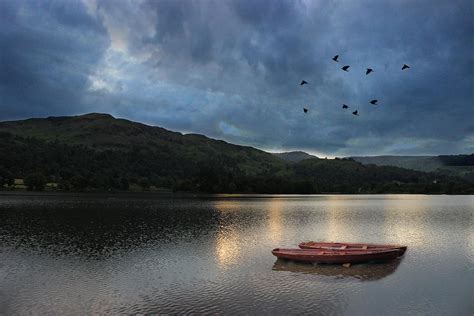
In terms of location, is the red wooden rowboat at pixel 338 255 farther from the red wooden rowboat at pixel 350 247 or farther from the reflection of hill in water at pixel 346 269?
the red wooden rowboat at pixel 350 247

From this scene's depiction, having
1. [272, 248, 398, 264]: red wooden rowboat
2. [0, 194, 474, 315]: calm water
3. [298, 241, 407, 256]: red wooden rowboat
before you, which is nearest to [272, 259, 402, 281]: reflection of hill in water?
[0, 194, 474, 315]: calm water

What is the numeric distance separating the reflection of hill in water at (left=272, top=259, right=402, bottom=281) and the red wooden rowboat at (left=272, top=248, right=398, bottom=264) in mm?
530

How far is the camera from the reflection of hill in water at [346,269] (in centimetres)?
3994

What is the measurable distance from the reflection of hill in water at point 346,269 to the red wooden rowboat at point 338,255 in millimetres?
530

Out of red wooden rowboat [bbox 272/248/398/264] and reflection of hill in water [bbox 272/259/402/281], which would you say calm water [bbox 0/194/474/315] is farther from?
red wooden rowboat [bbox 272/248/398/264]

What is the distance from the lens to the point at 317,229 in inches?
3110

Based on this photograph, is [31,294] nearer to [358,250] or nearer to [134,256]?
[134,256]

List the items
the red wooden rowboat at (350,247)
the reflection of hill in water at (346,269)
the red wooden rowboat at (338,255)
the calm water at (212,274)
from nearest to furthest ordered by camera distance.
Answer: the calm water at (212,274) < the reflection of hill in water at (346,269) < the red wooden rowboat at (338,255) < the red wooden rowboat at (350,247)

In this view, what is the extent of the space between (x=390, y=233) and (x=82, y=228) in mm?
53543

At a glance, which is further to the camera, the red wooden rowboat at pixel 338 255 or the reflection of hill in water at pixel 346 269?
the red wooden rowboat at pixel 338 255

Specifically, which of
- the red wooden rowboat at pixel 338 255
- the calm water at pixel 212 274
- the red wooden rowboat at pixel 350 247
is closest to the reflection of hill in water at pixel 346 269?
the calm water at pixel 212 274

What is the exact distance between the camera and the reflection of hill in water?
3994 cm

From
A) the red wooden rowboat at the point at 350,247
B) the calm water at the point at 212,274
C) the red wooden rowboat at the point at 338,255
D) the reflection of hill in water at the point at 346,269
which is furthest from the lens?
the red wooden rowboat at the point at 350,247

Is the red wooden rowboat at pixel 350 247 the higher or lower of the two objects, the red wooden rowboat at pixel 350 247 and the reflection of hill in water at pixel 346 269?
the higher
